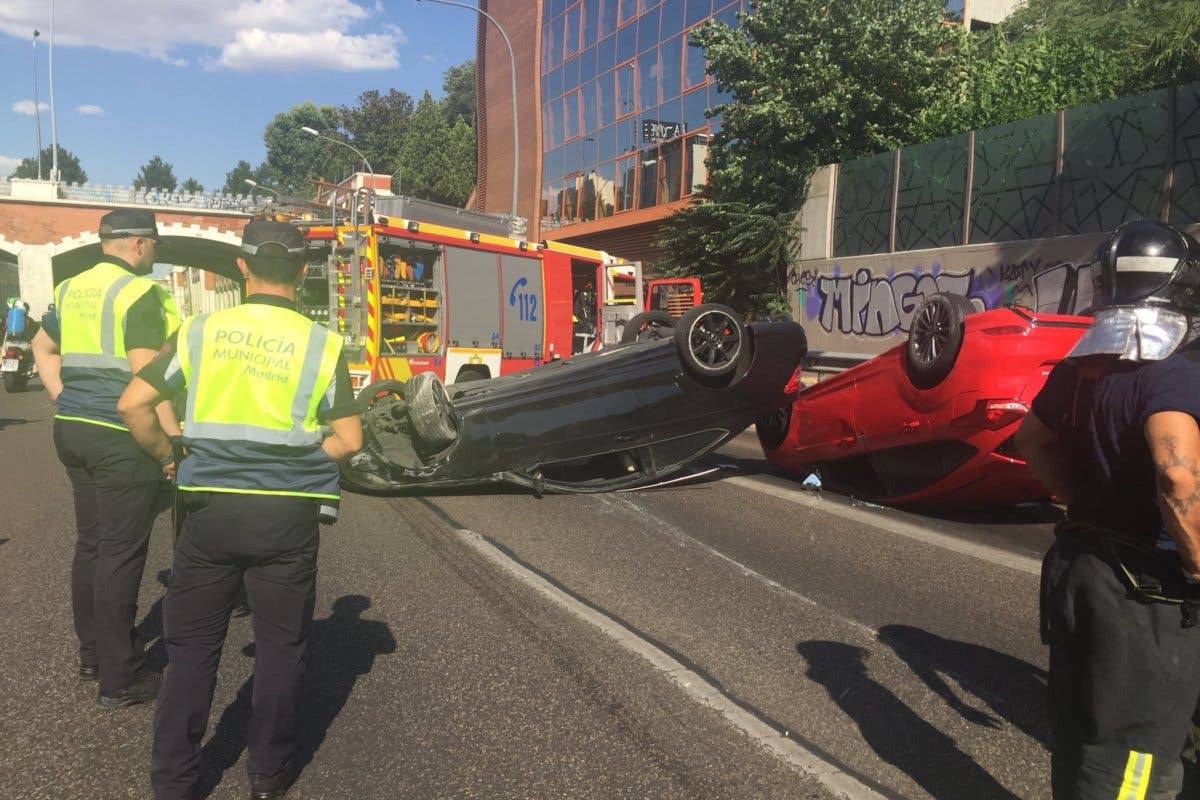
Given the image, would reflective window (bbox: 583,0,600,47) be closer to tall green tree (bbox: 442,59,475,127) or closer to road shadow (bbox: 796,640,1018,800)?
road shadow (bbox: 796,640,1018,800)

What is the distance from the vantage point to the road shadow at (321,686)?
3.11 metres

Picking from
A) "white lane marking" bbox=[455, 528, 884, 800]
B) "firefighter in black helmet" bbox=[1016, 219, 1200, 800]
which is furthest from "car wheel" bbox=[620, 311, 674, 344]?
"firefighter in black helmet" bbox=[1016, 219, 1200, 800]

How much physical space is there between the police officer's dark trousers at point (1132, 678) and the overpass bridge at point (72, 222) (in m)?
42.3

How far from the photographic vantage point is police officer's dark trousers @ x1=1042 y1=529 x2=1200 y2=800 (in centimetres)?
200

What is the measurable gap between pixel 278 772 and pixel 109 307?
190 cm

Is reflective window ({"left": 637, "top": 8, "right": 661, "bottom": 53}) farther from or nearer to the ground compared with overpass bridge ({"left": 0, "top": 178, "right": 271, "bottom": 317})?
farther from the ground

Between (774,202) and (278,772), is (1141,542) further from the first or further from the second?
(774,202)

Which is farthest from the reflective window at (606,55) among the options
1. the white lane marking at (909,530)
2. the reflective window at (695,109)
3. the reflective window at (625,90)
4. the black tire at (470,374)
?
the white lane marking at (909,530)

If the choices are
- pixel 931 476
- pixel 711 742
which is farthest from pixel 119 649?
pixel 931 476

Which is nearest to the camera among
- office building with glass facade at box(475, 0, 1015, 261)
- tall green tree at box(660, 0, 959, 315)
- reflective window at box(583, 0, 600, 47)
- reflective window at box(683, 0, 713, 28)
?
tall green tree at box(660, 0, 959, 315)

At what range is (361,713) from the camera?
3.46 metres

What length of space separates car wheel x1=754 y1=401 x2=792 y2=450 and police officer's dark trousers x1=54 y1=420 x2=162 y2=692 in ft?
18.2

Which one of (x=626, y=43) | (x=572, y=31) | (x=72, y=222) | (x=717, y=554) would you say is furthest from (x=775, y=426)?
(x=72, y=222)

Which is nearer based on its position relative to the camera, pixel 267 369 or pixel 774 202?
pixel 267 369
